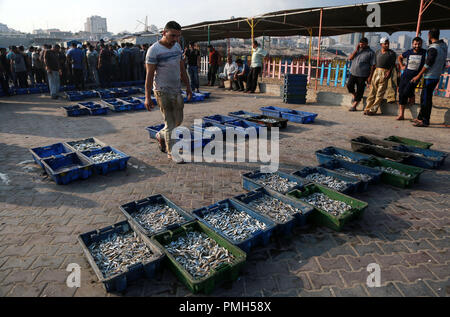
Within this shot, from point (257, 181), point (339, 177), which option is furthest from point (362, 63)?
point (257, 181)

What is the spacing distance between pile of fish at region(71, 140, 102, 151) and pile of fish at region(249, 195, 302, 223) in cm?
410

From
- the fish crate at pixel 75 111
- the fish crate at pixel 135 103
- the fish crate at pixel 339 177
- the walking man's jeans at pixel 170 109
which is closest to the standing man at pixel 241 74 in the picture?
the fish crate at pixel 135 103

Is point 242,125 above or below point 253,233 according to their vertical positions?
above

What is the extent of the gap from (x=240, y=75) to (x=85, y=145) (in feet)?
35.0

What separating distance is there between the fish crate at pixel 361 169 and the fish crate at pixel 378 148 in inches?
40.3

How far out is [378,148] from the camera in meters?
6.38

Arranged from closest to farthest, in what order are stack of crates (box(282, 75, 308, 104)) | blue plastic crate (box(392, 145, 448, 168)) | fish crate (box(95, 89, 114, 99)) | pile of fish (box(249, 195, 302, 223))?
pile of fish (box(249, 195, 302, 223))
blue plastic crate (box(392, 145, 448, 168))
stack of crates (box(282, 75, 308, 104))
fish crate (box(95, 89, 114, 99))

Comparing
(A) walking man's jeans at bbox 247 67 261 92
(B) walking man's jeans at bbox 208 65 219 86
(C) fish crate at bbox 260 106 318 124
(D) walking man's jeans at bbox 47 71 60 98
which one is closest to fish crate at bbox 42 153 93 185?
(C) fish crate at bbox 260 106 318 124

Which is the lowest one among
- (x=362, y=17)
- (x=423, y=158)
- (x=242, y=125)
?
(x=423, y=158)

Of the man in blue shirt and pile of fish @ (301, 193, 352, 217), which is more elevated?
the man in blue shirt

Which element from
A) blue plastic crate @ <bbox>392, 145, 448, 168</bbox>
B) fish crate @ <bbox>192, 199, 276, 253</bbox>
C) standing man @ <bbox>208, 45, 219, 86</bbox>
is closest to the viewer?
fish crate @ <bbox>192, 199, 276, 253</bbox>

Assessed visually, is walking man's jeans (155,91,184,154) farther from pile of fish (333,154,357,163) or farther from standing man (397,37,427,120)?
standing man (397,37,427,120)

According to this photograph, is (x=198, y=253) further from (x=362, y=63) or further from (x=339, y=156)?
(x=362, y=63)

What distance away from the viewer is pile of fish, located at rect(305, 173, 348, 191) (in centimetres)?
503
